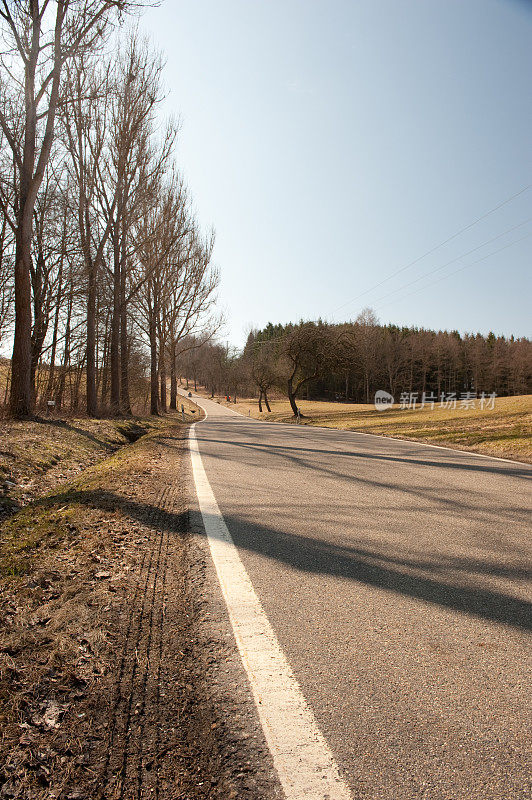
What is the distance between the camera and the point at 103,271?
19.1 meters

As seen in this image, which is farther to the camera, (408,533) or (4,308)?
(4,308)

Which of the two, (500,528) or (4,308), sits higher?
(4,308)

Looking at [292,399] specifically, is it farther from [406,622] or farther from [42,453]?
[406,622]

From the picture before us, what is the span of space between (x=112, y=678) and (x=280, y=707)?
76 centimetres

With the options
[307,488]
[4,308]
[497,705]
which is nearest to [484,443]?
[307,488]

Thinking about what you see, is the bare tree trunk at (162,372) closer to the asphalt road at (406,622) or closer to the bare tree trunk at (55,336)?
the bare tree trunk at (55,336)

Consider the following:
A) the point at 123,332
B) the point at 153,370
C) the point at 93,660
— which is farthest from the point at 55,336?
the point at 93,660

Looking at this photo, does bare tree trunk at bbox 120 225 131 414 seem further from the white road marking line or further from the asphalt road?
the white road marking line

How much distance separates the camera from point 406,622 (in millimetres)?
2467

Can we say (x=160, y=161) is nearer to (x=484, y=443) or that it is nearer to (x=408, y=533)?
(x=484, y=443)

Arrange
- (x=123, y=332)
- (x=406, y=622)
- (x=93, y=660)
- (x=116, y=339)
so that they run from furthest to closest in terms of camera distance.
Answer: (x=123, y=332) < (x=116, y=339) < (x=406, y=622) < (x=93, y=660)

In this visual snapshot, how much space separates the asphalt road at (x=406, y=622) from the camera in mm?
1528

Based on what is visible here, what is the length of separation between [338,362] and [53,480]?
31.1 meters

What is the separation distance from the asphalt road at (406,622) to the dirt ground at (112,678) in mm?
399
